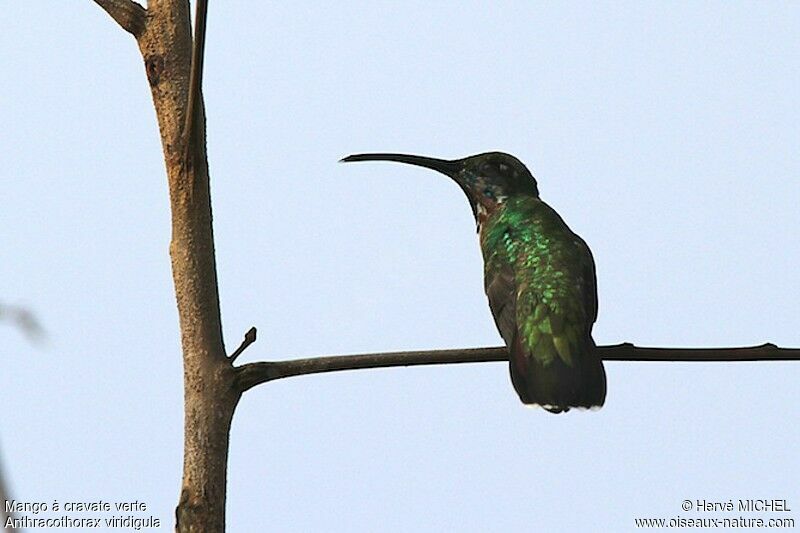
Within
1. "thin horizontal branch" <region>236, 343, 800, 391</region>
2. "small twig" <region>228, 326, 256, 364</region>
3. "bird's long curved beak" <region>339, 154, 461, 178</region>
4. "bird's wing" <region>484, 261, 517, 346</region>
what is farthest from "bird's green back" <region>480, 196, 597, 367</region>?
"small twig" <region>228, 326, 256, 364</region>

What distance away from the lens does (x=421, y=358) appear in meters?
2.81

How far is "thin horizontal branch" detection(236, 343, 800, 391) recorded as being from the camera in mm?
2789

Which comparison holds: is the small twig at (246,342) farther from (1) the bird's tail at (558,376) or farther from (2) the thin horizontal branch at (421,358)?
(1) the bird's tail at (558,376)

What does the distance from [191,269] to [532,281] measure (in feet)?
6.49

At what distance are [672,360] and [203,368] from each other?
1318 millimetres

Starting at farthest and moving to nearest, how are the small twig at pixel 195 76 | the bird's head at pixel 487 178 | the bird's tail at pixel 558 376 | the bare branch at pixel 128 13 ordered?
the bird's head at pixel 487 178
the bird's tail at pixel 558 376
the bare branch at pixel 128 13
the small twig at pixel 195 76

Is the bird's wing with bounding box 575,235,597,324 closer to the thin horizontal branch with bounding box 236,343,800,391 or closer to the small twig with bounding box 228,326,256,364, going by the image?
the thin horizontal branch with bounding box 236,343,800,391

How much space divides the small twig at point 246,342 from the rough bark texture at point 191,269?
1.0 inches

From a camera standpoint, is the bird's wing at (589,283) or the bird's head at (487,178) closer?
the bird's wing at (589,283)

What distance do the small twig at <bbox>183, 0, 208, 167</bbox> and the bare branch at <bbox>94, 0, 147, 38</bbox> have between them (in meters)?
0.20

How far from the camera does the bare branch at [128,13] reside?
3.10 m

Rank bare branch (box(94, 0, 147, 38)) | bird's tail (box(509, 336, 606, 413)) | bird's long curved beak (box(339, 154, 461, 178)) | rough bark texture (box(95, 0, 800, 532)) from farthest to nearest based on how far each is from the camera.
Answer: bird's long curved beak (box(339, 154, 461, 178)) < bird's tail (box(509, 336, 606, 413)) < bare branch (box(94, 0, 147, 38)) < rough bark texture (box(95, 0, 800, 532))

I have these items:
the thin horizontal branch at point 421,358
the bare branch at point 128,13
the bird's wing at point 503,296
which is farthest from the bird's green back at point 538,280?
the bare branch at point 128,13

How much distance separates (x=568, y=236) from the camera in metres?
4.91
